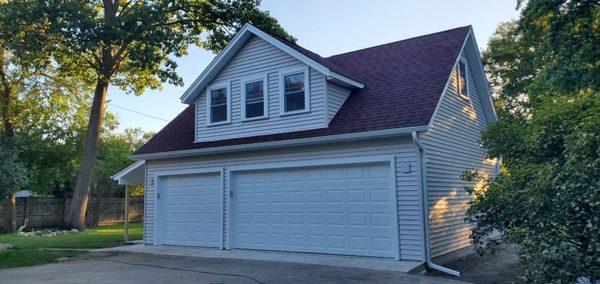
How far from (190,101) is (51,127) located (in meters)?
16.5

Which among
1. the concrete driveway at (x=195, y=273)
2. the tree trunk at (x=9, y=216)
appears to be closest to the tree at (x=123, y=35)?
the tree trunk at (x=9, y=216)

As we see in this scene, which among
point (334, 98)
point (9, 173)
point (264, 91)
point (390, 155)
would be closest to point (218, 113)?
point (264, 91)

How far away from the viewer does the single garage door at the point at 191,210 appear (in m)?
13.5

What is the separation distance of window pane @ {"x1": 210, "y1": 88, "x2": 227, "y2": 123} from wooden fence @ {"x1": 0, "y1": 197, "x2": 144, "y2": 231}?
15.8 metres

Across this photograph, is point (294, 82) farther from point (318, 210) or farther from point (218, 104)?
point (318, 210)

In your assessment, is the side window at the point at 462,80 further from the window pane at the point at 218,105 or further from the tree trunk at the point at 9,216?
the tree trunk at the point at 9,216

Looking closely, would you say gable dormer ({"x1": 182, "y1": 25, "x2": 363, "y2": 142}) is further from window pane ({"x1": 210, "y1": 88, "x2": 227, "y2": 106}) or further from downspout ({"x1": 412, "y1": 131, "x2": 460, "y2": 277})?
downspout ({"x1": 412, "y1": 131, "x2": 460, "y2": 277})

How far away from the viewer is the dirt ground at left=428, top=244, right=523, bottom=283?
30.9ft

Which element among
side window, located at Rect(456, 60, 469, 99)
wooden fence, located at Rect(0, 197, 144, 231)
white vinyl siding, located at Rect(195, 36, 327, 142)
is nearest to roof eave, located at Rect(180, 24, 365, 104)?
white vinyl siding, located at Rect(195, 36, 327, 142)

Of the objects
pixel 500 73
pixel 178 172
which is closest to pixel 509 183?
pixel 178 172

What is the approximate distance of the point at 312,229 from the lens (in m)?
11.7

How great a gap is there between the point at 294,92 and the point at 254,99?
1343mm

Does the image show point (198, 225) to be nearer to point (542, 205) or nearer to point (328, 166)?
point (328, 166)

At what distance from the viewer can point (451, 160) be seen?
12.4m
